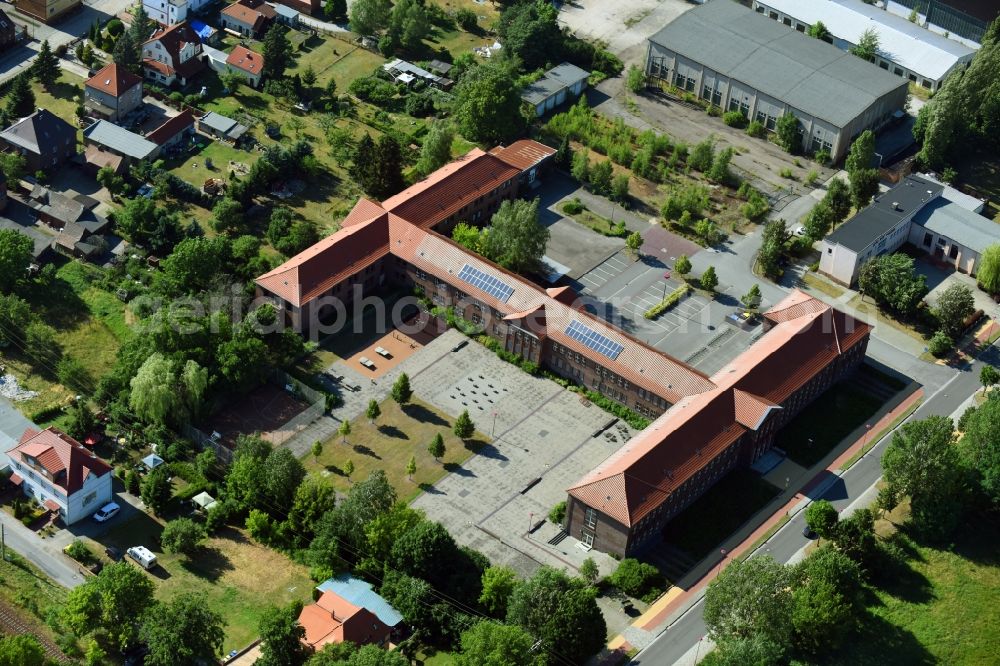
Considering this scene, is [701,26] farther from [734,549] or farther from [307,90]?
[734,549]

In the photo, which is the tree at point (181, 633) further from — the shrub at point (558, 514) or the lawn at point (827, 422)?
the lawn at point (827, 422)

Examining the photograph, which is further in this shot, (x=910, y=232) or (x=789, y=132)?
(x=789, y=132)

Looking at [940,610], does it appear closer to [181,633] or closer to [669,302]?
[669,302]

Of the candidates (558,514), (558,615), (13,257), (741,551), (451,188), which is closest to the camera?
(558,615)

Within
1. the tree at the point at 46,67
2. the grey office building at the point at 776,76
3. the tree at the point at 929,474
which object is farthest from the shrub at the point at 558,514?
the tree at the point at 46,67

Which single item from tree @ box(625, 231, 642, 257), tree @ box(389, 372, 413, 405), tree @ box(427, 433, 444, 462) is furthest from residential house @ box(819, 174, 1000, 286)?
tree @ box(427, 433, 444, 462)

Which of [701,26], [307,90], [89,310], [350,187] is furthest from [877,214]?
[89,310]

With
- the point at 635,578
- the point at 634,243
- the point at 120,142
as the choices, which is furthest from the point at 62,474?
the point at 634,243
